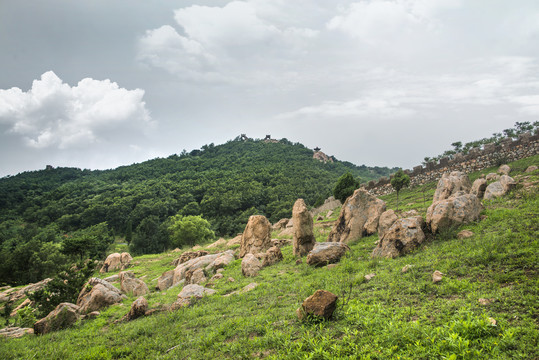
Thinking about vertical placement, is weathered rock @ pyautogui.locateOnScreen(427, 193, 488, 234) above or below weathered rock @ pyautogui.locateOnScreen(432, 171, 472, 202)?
below

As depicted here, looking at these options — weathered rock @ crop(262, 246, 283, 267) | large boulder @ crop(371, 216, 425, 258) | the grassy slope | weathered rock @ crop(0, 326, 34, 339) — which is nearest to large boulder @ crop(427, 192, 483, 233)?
the grassy slope

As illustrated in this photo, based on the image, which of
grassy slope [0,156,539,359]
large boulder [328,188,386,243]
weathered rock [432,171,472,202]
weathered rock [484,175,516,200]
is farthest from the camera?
weathered rock [432,171,472,202]

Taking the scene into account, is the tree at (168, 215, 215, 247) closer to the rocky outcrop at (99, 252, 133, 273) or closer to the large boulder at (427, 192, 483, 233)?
the rocky outcrop at (99, 252, 133, 273)

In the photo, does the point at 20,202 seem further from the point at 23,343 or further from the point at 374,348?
the point at 374,348

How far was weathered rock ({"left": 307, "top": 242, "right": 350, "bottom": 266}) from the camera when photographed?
41.5ft

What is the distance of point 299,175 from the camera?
86750 mm

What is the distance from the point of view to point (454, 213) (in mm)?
11562

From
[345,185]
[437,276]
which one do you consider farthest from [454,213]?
[345,185]

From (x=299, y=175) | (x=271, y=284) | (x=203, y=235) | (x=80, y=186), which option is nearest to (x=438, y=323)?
(x=271, y=284)

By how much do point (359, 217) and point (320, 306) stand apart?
11.2 meters

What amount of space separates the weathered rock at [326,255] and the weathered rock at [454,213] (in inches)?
171

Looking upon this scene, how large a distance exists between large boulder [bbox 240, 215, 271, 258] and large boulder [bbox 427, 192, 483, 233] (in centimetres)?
1175

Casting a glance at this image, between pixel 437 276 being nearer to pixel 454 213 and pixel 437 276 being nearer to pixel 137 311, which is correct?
pixel 454 213

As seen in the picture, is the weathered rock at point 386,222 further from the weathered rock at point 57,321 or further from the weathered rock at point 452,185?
the weathered rock at point 57,321
